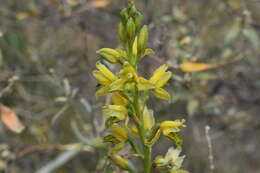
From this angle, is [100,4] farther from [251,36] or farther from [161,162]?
[161,162]

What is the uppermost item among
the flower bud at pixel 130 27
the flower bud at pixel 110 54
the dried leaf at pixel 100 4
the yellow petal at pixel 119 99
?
the dried leaf at pixel 100 4

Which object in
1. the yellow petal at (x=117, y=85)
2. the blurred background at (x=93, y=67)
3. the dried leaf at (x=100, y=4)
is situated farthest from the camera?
the dried leaf at (x=100, y=4)

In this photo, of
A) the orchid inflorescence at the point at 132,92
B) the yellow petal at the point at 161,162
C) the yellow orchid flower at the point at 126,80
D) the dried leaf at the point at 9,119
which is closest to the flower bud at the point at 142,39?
the orchid inflorescence at the point at 132,92

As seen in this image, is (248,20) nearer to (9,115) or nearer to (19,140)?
(9,115)

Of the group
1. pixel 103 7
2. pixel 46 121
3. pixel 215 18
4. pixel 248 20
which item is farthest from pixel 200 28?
pixel 46 121

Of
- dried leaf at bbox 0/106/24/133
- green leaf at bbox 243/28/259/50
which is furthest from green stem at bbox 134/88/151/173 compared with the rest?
green leaf at bbox 243/28/259/50

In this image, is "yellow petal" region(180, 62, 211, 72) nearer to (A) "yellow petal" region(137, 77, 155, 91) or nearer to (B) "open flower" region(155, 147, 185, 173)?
(B) "open flower" region(155, 147, 185, 173)

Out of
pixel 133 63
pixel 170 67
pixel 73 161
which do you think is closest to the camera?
pixel 133 63

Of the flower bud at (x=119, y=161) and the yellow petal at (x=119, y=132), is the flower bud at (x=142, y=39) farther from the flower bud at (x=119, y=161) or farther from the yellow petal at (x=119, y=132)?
the flower bud at (x=119, y=161)
